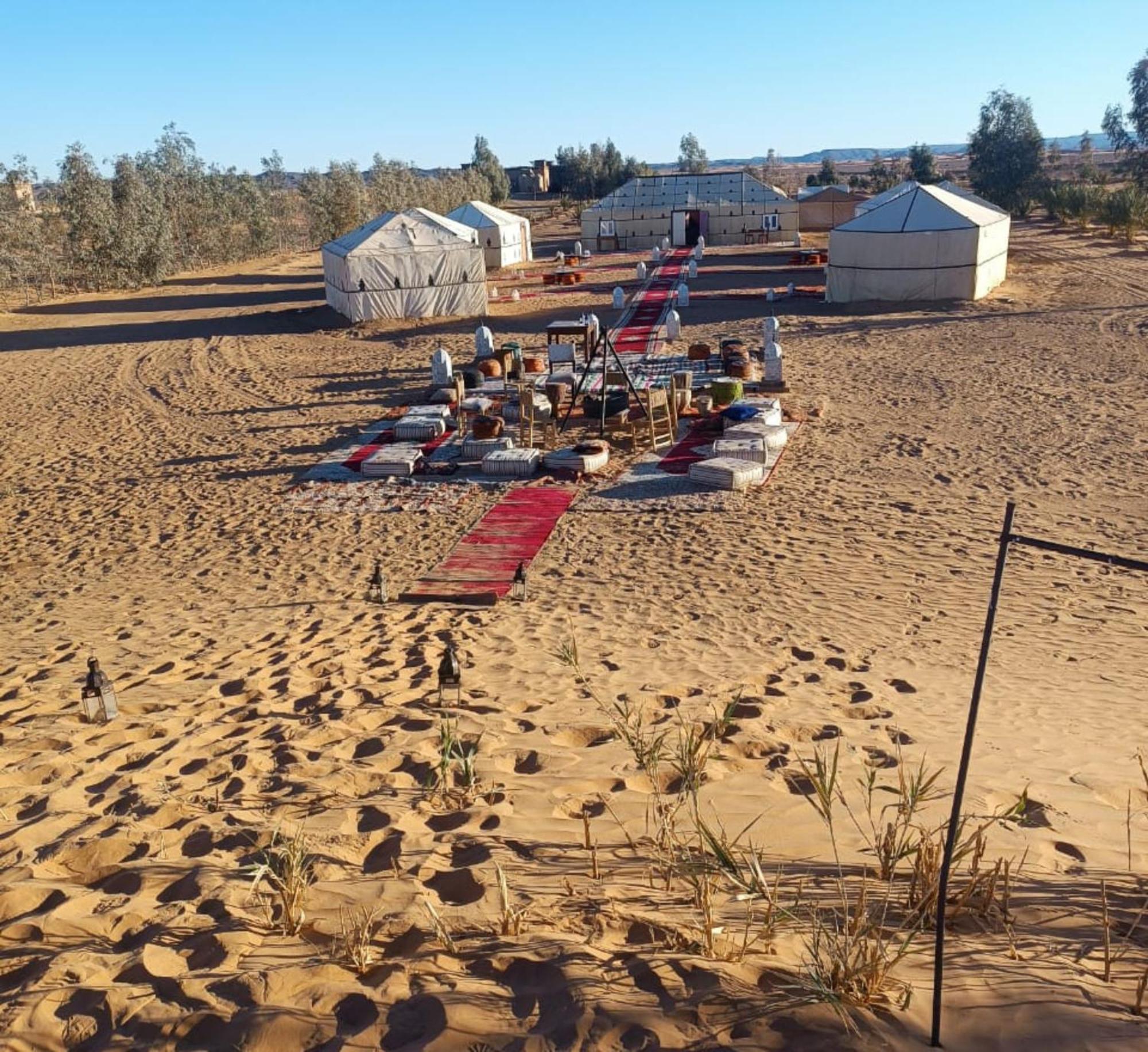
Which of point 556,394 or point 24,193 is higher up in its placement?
point 24,193

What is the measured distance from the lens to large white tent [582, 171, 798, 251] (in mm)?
42000

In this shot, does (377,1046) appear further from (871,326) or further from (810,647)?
(871,326)

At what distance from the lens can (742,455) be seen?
1333cm

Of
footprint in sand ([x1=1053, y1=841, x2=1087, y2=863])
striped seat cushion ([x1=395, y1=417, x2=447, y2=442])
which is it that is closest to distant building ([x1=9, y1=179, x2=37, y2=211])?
striped seat cushion ([x1=395, y1=417, x2=447, y2=442])

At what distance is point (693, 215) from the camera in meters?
42.4

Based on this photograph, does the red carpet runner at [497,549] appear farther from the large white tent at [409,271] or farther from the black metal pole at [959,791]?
the large white tent at [409,271]

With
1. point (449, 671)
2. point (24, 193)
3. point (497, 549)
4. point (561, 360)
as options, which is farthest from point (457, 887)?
point (24, 193)

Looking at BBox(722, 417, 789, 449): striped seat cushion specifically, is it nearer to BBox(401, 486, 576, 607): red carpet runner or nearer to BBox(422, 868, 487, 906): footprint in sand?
BBox(401, 486, 576, 607): red carpet runner

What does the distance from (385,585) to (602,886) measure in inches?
236

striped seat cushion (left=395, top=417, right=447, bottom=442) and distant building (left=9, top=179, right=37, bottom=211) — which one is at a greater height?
distant building (left=9, top=179, right=37, bottom=211)

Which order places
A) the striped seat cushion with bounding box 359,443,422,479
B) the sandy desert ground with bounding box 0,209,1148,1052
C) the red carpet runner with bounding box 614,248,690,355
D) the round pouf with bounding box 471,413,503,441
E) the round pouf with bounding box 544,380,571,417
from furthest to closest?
the red carpet runner with bounding box 614,248,690,355 → the round pouf with bounding box 544,380,571,417 → the round pouf with bounding box 471,413,503,441 → the striped seat cushion with bounding box 359,443,422,479 → the sandy desert ground with bounding box 0,209,1148,1052

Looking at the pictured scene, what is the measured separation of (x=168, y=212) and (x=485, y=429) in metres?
32.8

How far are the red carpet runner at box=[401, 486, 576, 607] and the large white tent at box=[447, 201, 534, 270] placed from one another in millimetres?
26338

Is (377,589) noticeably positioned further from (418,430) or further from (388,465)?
(418,430)
